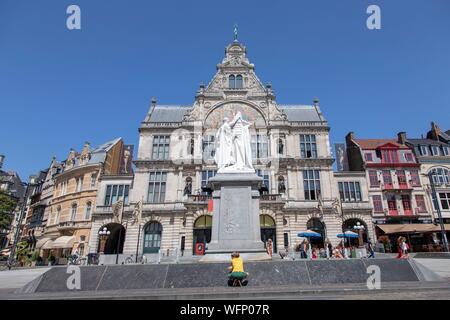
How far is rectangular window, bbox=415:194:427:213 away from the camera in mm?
35550

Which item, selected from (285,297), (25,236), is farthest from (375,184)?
(25,236)

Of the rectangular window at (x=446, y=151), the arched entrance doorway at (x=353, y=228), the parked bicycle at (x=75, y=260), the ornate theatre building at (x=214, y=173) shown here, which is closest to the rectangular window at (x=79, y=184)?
the ornate theatre building at (x=214, y=173)

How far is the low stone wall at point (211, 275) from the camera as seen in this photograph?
8320 millimetres

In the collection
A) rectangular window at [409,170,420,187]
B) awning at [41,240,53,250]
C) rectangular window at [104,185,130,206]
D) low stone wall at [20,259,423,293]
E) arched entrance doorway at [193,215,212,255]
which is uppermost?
rectangular window at [409,170,420,187]

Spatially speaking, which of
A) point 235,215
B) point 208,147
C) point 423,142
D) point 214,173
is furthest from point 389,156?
point 235,215

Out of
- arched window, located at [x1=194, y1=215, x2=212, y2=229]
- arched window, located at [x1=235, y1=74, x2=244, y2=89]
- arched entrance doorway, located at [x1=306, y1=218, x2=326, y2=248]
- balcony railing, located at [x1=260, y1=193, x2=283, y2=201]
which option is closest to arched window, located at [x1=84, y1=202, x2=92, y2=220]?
arched window, located at [x1=194, y1=215, x2=212, y2=229]

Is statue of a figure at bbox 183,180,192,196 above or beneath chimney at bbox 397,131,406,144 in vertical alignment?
beneath

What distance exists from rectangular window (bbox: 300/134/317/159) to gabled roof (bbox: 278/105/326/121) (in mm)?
3395

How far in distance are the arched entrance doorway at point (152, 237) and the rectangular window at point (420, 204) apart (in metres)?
33.0

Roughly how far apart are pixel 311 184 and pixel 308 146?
5.12 meters

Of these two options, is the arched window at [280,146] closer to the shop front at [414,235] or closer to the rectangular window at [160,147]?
the rectangular window at [160,147]

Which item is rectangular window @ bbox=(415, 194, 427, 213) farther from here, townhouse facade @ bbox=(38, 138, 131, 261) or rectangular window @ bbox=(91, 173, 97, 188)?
rectangular window @ bbox=(91, 173, 97, 188)
